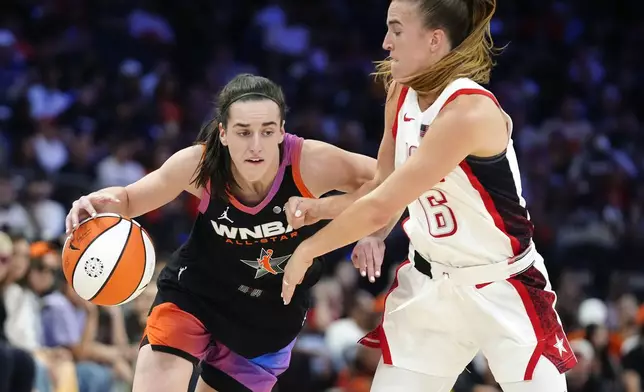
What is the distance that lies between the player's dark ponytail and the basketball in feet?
1.28

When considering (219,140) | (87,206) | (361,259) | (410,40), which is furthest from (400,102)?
(87,206)

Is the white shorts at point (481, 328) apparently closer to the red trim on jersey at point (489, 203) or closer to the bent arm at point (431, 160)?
the red trim on jersey at point (489, 203)

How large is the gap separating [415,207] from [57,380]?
4.30m

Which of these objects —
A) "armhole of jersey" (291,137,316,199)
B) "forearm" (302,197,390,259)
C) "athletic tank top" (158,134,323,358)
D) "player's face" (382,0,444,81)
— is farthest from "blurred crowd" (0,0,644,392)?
"player's face" (382,0,444,81)

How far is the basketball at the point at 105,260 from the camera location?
4211 millimetres

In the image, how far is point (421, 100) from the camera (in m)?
3.89

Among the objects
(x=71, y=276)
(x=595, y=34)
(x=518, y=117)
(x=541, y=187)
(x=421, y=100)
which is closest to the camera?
(x=421, y=100)

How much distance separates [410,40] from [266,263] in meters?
1.22

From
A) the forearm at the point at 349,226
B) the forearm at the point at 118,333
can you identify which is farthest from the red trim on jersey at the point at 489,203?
the forearm at the point at 118,333

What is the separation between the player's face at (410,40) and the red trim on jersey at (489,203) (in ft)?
1.39

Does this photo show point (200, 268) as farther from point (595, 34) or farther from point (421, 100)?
point (595, 34)

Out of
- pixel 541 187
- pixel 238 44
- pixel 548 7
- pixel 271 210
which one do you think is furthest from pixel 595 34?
pixel 271 210

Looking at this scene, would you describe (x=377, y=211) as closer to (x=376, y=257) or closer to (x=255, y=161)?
(x=376, y=257)

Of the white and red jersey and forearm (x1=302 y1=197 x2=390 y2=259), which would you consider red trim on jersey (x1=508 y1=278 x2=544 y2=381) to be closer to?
the white and red jersey
